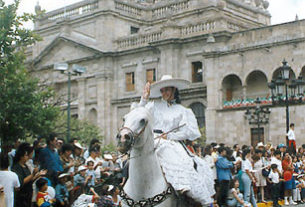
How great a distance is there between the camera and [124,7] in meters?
45.9

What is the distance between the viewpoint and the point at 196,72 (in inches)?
1508

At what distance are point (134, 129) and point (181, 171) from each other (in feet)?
4.08

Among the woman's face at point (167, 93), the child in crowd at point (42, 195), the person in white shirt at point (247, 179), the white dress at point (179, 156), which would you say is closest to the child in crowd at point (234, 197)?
the person in white shirt at point (247, 179)

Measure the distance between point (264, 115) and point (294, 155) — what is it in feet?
32.9

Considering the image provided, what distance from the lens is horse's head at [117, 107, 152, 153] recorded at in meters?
5.86

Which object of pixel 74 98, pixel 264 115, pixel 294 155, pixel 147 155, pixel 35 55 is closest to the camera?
pixel 147 155

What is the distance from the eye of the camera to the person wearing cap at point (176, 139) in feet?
22.8

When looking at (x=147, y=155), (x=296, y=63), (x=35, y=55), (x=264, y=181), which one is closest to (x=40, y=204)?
(x=147, y=155)

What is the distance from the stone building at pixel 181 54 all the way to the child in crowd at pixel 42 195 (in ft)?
Answer: 73.5

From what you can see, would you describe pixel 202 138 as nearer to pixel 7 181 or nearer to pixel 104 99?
pixel 104 99

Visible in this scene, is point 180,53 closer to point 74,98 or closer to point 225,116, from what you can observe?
point 225,116

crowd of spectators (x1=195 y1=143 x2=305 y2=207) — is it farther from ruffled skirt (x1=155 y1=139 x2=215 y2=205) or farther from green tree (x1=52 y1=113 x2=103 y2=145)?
green tree (x1=52 y1=113 x2=103 y2=145)

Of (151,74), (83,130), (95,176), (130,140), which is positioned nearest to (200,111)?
(151,74)

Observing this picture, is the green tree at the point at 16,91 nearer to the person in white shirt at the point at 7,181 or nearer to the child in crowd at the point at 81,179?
the child in crowd at the point at 81,179
